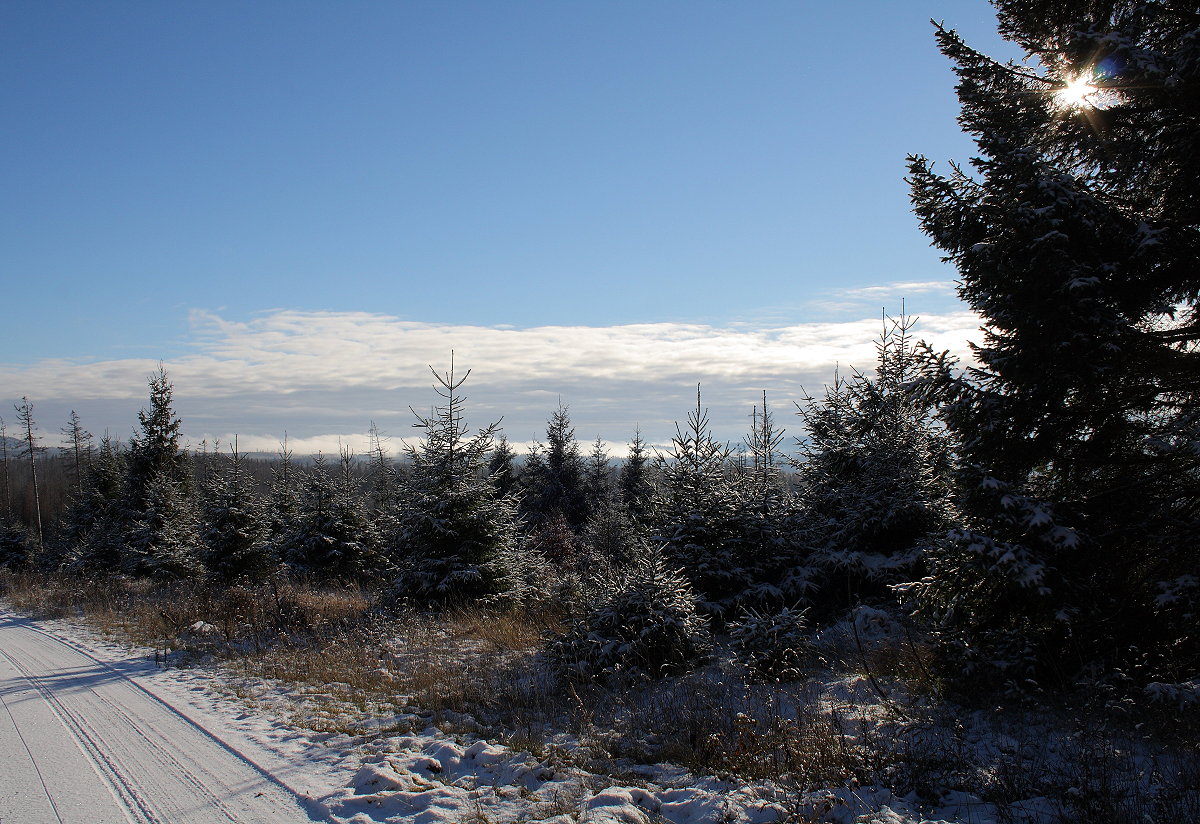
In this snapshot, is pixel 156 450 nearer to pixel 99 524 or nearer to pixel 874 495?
pixel 99 524

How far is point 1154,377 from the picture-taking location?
6.05 meters

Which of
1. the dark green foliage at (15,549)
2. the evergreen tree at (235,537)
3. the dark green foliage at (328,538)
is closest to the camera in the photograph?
the evergreen tree at (235,537)

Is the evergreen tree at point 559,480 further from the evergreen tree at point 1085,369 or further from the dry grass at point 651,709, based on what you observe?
the evergreen tree at point 1085,369

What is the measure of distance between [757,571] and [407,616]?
265 inches

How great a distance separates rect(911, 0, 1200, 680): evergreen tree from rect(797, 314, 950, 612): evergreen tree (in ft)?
9.61

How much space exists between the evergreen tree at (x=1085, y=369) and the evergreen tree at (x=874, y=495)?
2.93m

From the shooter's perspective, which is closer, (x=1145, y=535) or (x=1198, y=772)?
(x=1198, y=772)

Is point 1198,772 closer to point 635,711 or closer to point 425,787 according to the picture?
point 635,711

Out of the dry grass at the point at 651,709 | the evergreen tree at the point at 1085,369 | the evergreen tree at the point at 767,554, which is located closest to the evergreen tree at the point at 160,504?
the dry grass at the point at 651,709

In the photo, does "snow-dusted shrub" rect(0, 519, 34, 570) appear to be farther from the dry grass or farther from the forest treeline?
the forest treeline

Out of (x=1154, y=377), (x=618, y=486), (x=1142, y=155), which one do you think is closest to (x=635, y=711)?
(x=1154, y=377)

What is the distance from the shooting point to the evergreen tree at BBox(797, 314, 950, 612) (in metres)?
10.1

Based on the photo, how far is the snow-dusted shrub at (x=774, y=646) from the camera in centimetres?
783

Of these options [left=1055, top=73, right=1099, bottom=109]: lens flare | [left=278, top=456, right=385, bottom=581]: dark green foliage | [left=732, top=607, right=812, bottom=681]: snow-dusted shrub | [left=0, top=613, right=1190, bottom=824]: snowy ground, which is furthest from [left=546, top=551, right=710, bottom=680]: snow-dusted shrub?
[left=278, top=456, right=385, bottom=581]: dark green foliage
